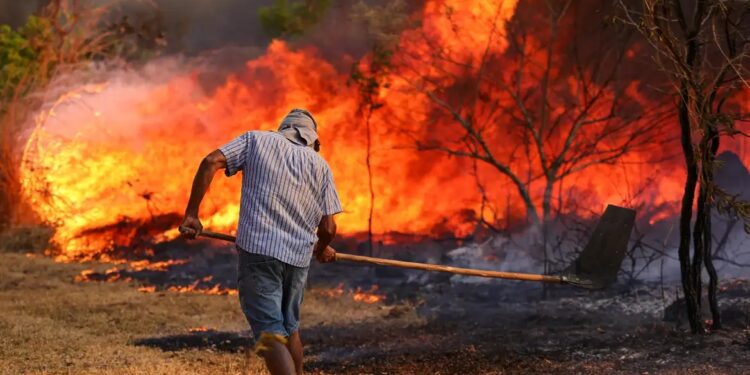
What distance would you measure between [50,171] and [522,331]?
403 inches

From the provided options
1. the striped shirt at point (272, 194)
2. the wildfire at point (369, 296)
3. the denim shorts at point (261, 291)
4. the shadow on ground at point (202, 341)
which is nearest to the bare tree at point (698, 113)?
the striped shirt at point (272, 194)

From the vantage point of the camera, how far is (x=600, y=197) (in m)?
12.2

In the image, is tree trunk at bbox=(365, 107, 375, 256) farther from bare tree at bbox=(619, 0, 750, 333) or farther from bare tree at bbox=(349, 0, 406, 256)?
bare tree at bbox=(619, 0, 750, 333)

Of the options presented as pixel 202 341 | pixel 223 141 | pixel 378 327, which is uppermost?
pixel 223 141

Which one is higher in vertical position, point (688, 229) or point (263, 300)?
point (688, 229)

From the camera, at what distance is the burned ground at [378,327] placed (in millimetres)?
5938

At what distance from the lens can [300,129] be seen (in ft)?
15.1

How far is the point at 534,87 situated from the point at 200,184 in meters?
9.07

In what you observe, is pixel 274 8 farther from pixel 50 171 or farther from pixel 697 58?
pixel 697 58

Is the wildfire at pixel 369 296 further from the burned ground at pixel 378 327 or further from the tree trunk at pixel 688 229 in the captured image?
the tree trunk at pixel 688 229

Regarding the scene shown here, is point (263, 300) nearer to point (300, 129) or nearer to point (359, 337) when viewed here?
point (300, 129)

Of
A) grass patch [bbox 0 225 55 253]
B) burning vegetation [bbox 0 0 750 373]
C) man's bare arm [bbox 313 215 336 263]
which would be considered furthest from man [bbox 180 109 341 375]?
grass patch [bbox 0 225 55 253]

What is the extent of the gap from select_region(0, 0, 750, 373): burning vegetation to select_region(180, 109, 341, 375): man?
3508mm

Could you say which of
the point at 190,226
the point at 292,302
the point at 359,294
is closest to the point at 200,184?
the point at 190,226
